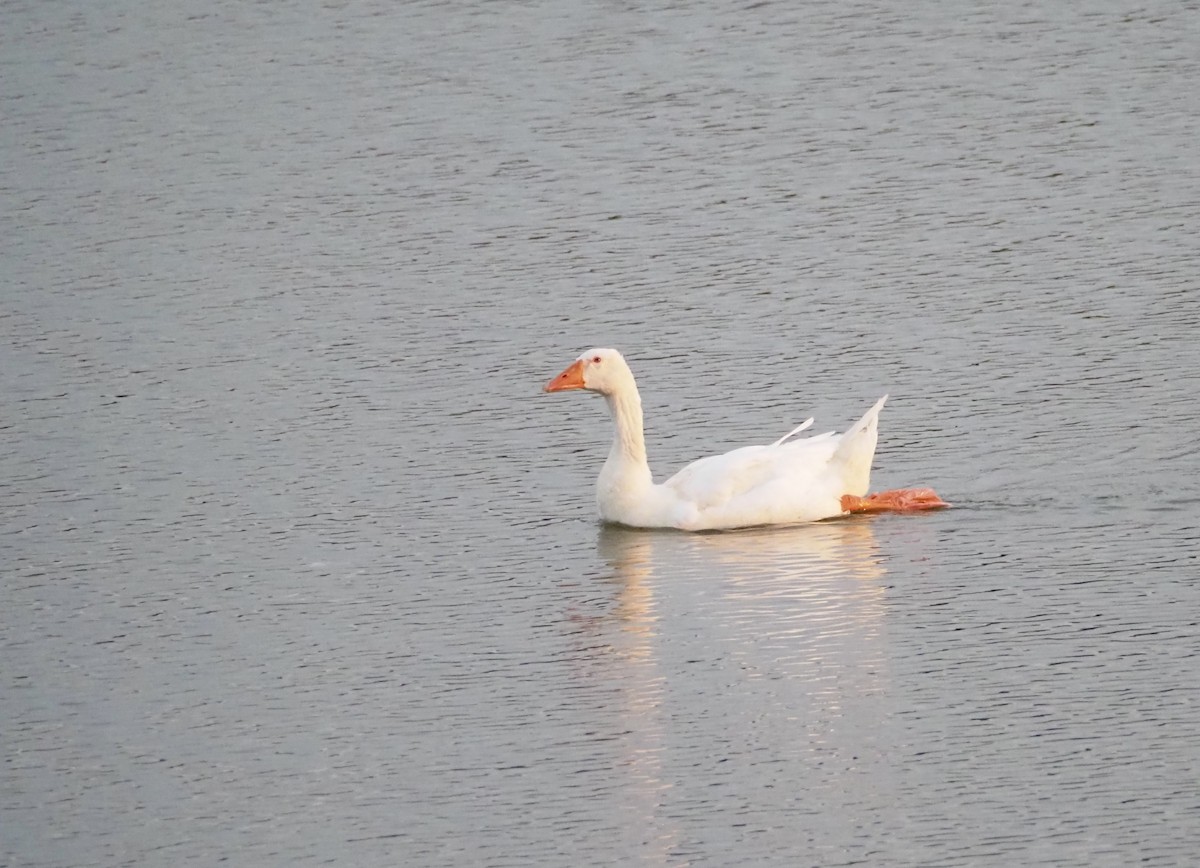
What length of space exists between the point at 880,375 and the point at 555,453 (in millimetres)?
2569

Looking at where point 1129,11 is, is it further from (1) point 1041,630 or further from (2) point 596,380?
(1) point 1041,630

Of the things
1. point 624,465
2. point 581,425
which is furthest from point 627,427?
point 581,425

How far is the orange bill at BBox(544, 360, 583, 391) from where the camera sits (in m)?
14.1

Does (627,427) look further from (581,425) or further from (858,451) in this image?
(581,425)

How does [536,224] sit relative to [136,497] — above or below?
above

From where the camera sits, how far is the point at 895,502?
13422 mm

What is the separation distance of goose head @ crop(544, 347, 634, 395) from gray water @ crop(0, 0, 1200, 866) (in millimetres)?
712

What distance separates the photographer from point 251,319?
18062mm

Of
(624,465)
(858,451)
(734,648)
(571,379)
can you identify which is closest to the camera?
(734,648)

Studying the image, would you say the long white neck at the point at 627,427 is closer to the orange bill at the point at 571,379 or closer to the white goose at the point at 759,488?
the white goose at the point at 759,488

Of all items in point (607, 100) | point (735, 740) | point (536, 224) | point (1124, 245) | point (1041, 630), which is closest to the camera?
point (735, 740)

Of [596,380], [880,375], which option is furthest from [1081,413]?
[596,380]

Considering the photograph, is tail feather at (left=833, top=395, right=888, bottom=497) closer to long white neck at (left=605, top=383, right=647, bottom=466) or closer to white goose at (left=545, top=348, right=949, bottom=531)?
white goose at (left=545, top=348, right=949, bottom=531)

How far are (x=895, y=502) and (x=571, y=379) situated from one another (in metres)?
2.26
